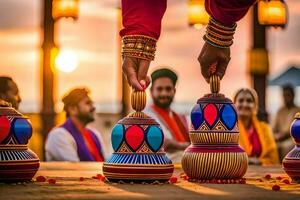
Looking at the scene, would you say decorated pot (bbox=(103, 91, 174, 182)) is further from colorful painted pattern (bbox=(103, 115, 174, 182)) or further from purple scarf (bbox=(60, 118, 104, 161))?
purple scarf (bbox=(60, 118, 104, 161))

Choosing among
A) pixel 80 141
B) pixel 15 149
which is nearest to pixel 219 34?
pixel 15 149

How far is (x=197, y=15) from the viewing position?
13797 mm

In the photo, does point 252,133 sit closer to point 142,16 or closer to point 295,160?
point 295,160

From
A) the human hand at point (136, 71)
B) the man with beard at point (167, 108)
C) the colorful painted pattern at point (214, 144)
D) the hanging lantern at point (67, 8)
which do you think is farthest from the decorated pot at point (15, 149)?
the hanging lantern at point (67, 8)

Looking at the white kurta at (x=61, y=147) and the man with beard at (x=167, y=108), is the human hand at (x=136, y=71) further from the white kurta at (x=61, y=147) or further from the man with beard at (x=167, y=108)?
the white kurta at (x=61, y=147)

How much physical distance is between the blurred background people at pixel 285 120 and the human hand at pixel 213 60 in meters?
8.38

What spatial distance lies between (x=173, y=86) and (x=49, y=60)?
21.4ft

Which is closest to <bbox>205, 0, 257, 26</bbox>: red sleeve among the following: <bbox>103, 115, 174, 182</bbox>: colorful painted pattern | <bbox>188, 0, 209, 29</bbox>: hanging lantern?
<bbox>103, 115, 174, 182</bbox>: colorful painted pattern

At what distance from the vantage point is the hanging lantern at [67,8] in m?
14.8

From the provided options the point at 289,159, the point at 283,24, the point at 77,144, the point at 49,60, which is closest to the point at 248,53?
the point at 283,24

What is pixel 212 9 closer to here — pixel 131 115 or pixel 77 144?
pixel 131 115

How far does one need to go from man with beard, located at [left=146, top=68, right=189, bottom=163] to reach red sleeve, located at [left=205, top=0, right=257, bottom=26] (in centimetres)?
531

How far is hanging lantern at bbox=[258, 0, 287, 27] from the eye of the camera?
13477mm

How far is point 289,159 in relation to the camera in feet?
14.7
